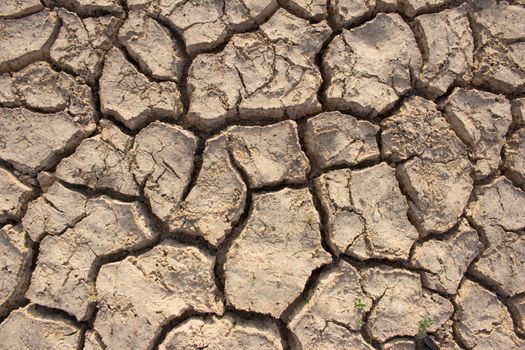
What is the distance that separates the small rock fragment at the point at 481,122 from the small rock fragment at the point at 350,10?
538 mm

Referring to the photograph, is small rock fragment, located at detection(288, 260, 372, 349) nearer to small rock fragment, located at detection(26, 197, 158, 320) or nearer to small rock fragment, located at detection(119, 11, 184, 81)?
small rock fragment, located at detection(26, 197, 158, 320)

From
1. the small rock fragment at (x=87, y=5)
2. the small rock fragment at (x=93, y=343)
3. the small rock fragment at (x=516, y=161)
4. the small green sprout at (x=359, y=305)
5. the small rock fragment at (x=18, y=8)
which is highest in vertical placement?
the small rock fragment at (x=87, y=5)

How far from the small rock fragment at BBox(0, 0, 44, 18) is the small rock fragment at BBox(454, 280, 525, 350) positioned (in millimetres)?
2179

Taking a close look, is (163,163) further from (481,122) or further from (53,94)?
(481,122)

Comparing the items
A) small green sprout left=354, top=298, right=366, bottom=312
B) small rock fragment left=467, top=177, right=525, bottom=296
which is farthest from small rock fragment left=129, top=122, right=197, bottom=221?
small rock fragment left=467, top=177, right=525, bottom=296

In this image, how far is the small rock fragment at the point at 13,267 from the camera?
6.84ft

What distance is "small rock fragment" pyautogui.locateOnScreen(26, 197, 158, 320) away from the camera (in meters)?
2.07

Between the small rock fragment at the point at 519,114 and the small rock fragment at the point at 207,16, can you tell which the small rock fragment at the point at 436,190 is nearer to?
the small rock fragment at the point at 519,114

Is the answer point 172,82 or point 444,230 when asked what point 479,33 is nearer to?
point 444,230

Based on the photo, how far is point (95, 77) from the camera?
89.0 inches

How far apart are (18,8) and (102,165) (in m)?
0.80

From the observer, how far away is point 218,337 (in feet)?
6.68

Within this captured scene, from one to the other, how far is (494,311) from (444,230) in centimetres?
39

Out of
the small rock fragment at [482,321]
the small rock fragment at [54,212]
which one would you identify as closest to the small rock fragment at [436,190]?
the small rock fragment at [482,321]
